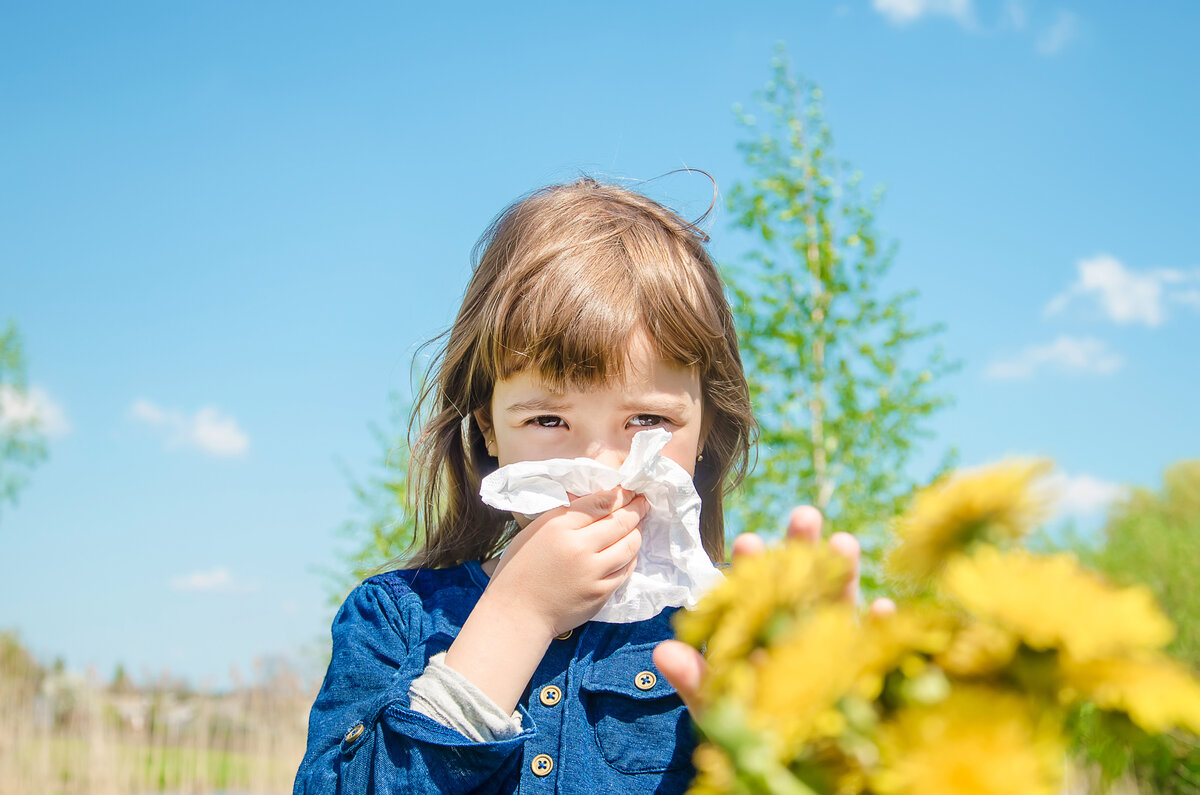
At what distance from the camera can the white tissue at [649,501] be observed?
5.24 feet

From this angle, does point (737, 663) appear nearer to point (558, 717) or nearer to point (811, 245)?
point (558, 717)

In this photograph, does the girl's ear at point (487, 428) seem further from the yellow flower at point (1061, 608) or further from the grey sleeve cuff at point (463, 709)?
the yellow flower at point (1061, 608)

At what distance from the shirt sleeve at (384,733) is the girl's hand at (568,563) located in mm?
181

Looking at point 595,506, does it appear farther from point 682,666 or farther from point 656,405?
point 682,666

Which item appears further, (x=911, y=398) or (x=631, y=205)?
(x=911, y=398)

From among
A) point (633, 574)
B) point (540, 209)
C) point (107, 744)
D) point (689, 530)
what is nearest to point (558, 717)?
point (633, 574)

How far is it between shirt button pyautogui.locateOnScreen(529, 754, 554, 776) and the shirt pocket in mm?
95

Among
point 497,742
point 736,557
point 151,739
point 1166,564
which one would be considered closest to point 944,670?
point 736,557

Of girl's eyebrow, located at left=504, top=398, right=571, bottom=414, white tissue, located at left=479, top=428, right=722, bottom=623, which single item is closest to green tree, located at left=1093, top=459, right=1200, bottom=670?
white tissue, located at left=479, top=428, right=722, bottom=623

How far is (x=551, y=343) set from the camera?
1.72 meters

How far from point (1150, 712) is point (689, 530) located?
1.41m

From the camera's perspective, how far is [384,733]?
54.6 inches

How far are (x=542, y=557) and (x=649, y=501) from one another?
29 cm

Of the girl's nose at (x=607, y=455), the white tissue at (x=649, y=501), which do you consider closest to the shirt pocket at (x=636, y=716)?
the white tissue at (x=649, y=501)
